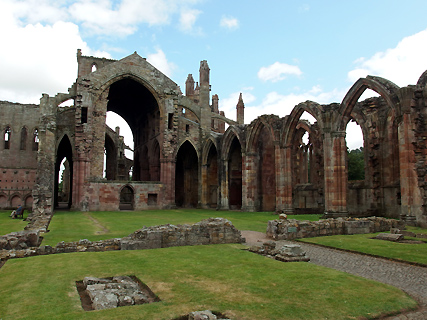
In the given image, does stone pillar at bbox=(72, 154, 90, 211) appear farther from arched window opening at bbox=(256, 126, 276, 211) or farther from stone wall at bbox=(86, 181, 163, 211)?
arched window opening at bbox=(256, 126, 276, 211)

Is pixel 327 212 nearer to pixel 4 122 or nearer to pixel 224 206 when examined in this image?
pixel 224 206

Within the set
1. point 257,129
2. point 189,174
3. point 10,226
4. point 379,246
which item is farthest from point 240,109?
point 379,246

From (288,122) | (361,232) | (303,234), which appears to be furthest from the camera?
(288,122)

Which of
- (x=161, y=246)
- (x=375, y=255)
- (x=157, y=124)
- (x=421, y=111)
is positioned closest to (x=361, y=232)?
(x=375, y=255)

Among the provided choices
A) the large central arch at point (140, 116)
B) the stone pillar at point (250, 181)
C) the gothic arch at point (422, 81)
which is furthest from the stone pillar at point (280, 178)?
the large central arch at point (140, 116)

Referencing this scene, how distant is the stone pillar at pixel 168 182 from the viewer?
3022 cm

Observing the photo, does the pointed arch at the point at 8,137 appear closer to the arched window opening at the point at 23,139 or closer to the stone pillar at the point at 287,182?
the arched window opening at the point at 23,139

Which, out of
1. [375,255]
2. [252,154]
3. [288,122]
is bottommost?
[375,255]

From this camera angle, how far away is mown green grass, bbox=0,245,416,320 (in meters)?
4.53

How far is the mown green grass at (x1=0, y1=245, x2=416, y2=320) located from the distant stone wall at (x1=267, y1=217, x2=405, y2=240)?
3682mm

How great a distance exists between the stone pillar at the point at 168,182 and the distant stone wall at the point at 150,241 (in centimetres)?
1950

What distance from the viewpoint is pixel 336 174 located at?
1811cm

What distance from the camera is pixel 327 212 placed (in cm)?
1823

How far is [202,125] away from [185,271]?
2732 cm
